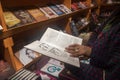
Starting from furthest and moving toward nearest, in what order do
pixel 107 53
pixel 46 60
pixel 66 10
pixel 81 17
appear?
pixel 81 17 < pixel 66 10 < pixel 46 60 < pixel 107 53

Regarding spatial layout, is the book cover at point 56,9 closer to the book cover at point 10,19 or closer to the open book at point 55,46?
the open book at point 55,46

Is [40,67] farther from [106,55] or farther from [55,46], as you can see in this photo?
[106,55]

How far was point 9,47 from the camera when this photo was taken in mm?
1014

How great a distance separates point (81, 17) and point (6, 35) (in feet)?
5.16

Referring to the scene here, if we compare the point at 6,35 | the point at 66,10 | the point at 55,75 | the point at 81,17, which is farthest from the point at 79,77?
the point at 81,17

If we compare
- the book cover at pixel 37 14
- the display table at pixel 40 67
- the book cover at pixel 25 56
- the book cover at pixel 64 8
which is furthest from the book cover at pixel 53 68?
the book cover at pixel 64 8

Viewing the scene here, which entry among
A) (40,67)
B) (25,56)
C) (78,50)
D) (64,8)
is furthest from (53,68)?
(64,8)

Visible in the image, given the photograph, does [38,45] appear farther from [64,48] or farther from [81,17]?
[81,17]

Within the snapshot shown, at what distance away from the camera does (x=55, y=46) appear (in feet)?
3.71

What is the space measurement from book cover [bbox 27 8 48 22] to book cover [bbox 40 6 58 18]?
0.13 feet

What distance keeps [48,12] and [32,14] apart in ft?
0.64

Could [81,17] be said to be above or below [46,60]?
above

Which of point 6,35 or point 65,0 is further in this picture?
point 65,0

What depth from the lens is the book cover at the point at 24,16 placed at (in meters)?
1.16
